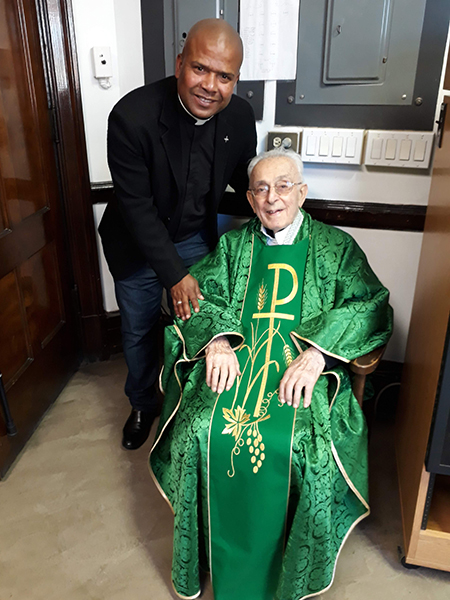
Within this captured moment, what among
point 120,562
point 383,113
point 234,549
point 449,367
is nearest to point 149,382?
point 120,562

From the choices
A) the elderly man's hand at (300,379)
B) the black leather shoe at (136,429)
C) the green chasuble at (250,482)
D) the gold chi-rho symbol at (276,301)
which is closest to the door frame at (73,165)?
the black leather shoe at (136,429)

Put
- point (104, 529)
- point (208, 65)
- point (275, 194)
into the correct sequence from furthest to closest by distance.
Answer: point (104, 529), point (275, 194), point (208, 65)

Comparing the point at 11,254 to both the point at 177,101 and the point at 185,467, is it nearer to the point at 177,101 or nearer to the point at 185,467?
the point at 177,101

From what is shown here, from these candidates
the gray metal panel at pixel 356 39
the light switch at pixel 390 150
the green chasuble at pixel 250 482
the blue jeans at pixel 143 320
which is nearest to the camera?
the green chasuble at pixel 250 482

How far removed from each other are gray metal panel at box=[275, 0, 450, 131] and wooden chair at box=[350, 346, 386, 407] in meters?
→ 0.82

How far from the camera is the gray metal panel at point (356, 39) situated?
66.3 inches

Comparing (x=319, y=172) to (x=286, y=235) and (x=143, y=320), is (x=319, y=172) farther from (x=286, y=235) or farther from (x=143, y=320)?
A: (x=143, y=320)

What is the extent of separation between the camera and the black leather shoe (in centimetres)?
204

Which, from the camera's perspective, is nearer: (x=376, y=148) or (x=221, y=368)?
(x=221, y=368)

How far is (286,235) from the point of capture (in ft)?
5.46

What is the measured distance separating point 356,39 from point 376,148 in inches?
14.5

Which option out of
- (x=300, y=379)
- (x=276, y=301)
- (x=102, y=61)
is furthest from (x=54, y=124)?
(x=300, y=379)

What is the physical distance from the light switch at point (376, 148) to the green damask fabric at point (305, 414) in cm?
36

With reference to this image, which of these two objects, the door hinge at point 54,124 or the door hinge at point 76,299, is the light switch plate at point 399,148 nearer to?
the door hinge at point 54,124
